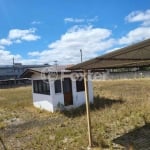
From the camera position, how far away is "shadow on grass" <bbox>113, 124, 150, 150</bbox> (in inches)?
310

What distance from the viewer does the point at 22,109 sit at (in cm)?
1839

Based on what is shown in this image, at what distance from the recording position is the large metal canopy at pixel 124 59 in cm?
643

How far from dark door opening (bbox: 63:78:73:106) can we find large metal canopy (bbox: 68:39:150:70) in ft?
28.2

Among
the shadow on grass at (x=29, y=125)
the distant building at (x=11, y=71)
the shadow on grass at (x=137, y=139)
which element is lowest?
the shadow on grass at (x=29, y=125)

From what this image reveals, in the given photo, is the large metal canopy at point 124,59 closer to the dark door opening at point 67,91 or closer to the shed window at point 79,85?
the dark door opening at point 67,91

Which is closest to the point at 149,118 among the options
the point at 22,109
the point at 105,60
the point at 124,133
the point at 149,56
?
the point at 124,133

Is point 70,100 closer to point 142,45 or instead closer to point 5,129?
point 5,129

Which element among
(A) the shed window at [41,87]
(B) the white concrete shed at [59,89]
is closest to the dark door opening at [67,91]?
(B) the white concrete shed at [59,89]

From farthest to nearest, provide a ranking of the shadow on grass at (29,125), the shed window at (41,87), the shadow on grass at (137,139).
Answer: the shed window at (41,87) < the shadow on grass at (29,125) < the shadow on grass at (137,139)

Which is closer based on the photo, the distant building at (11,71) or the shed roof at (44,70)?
the shed roof at (44,70)

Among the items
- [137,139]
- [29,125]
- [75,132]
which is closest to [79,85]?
[29,125]

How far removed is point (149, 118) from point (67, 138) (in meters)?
3.65

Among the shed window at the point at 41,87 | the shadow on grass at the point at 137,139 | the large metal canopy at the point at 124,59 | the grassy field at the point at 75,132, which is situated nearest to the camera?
the large metal canopy at the point at 124,59

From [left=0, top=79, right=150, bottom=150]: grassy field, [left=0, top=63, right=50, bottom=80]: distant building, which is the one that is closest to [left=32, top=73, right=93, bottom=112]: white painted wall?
[left=0, top=79, right=150, bottom=150]: grassy field
